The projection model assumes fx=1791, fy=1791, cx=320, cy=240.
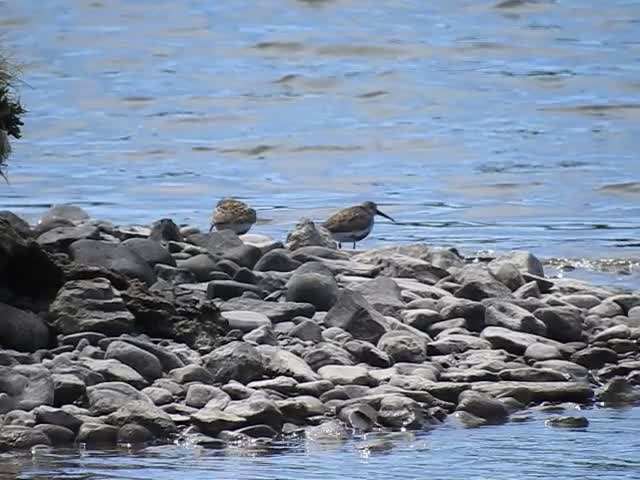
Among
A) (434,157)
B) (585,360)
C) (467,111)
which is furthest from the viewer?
(467,111)

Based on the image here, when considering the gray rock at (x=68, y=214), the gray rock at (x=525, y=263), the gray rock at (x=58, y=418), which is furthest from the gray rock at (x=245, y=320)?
the gray rock at (x=68, y=214)

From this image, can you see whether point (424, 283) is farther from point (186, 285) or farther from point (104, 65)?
point (104, 65)

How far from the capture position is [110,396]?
8.03 metres

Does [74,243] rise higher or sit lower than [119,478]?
higher

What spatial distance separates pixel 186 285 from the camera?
10.9 m

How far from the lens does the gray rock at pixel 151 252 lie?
11.2 meters

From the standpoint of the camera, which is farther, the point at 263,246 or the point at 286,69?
the point at 286,69

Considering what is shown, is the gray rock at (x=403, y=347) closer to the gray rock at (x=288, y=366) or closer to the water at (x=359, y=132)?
the gray rock at (x=288, y=366)

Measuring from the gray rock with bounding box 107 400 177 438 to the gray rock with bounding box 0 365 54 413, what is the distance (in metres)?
0.33

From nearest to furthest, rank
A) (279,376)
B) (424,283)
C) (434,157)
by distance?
1. (279,376)
2. (424,283)
3. (434,157)

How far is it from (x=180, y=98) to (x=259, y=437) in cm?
2501

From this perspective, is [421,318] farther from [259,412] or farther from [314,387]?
[259,412]

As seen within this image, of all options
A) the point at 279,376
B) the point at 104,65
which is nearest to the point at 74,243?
the point at 279,376

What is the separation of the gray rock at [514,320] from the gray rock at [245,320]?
53.3 inches
